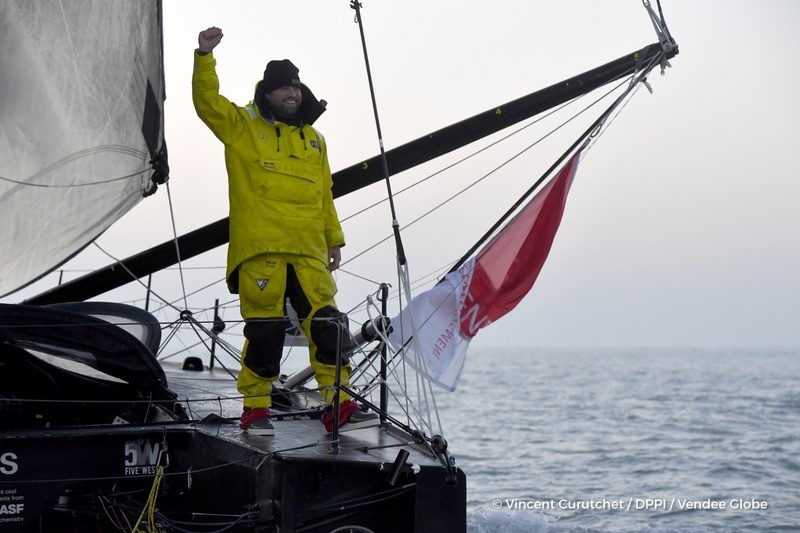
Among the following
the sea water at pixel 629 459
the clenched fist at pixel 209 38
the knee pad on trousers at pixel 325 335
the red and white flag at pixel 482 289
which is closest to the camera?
the clenched fist at pixel 209 38

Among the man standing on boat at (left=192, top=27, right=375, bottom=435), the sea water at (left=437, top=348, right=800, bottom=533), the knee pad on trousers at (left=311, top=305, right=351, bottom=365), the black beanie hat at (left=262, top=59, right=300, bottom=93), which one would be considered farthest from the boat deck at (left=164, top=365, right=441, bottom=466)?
the sea water at (left=437, top=348, right=800, bottom=533)

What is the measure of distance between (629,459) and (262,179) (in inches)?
436

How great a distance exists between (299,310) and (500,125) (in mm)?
2187

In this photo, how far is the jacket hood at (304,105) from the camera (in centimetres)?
573

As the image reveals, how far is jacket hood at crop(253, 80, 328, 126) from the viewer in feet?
18.8

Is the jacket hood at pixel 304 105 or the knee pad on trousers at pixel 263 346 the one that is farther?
the jacket hood at pixel 304 105

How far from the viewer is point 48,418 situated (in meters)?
5.50

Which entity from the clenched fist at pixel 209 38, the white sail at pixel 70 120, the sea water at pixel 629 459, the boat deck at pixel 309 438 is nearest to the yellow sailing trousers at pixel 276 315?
the boat deck at pixel 309 438

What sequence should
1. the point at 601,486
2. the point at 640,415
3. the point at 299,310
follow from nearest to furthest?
the point at 299,310 → the point at 601,486 → the point at 640,415

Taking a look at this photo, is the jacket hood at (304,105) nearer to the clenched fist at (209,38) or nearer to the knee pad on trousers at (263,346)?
the clenched fist at (209,38)

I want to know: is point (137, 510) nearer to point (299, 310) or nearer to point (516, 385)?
point (299, 310)

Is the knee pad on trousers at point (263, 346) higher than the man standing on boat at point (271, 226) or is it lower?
lower

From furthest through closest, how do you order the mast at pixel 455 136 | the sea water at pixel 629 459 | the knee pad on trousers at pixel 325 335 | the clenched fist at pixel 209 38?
the sea water at pixel 629 459 < the mast at pixel 455 136 < the knee pad on trousers at pixel 325 335 < the clenched fist at pixel 209 38

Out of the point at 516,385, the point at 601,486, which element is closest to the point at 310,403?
the point at 601,486
